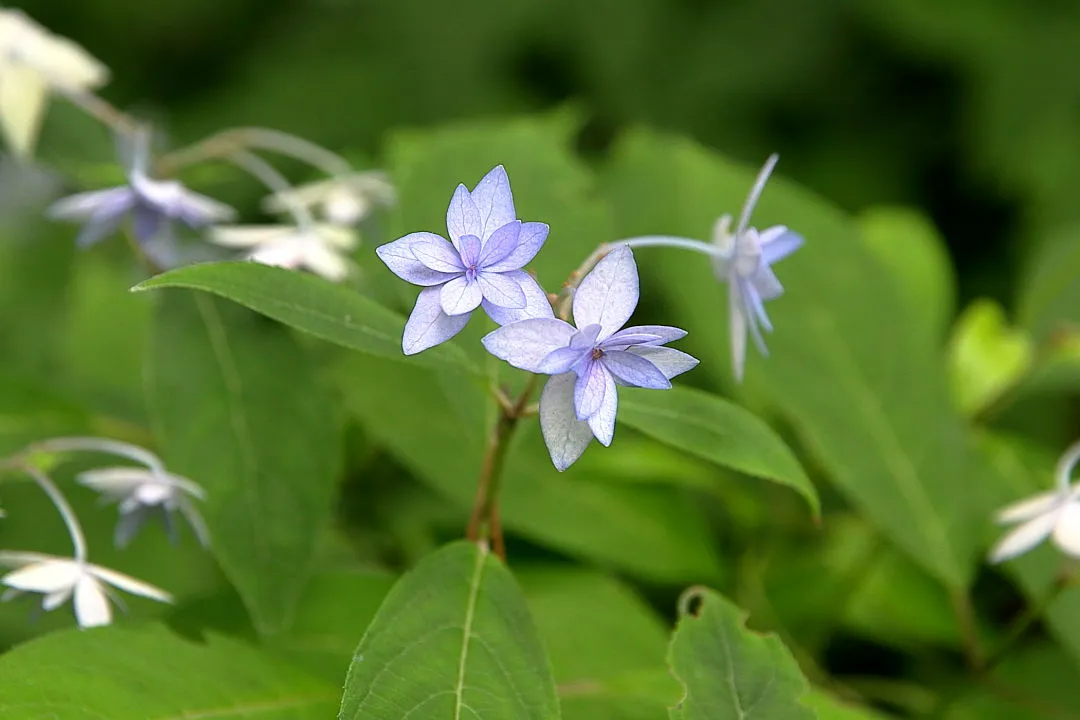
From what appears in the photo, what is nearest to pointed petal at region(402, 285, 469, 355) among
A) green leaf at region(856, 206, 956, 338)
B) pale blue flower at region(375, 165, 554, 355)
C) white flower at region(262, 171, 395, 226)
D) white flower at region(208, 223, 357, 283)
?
pale blue flower at region(375, 165, 554, 355)

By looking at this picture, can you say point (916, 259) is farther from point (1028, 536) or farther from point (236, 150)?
point (236, 150)

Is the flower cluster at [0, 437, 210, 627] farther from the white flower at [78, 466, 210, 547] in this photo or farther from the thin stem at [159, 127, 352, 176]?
the thin stem at [159, 127, 352, 176]

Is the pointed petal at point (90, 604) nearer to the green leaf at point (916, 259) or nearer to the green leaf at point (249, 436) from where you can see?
the green leaf at point (249, 436)

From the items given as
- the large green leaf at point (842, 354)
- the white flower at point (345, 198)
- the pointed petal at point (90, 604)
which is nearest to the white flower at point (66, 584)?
the pointed petal at point (90, 604)

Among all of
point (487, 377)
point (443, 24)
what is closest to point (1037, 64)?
point (443, 24)

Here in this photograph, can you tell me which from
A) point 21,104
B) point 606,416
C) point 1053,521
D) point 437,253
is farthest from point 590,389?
point 21,104
